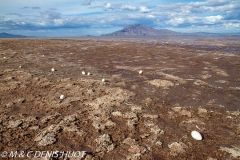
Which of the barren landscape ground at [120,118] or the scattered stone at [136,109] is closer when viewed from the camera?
the barren landscape ground at [120,118]

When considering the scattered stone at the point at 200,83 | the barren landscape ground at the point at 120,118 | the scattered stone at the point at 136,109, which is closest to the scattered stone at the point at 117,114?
the barren landscape ground at the point at 120,118

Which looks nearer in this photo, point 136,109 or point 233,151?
point 233,151

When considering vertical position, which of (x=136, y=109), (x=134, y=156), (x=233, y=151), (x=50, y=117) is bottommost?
(x=233, y=151)

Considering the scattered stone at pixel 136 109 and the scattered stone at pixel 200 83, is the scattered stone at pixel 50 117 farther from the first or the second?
the scattered stone at pixel 200 83

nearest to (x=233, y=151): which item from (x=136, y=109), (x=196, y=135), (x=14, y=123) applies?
(x=196, y=135)

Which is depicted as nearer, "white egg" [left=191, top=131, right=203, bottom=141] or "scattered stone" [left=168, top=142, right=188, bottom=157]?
"scattered stone" [left=168, top=142, right=188, bottom=157]

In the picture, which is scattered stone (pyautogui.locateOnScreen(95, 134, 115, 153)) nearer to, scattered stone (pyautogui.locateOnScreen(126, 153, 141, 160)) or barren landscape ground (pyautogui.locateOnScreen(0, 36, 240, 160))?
barren landscape ground (pyautogui.locateOnScreen(0, 36, 240, 160))

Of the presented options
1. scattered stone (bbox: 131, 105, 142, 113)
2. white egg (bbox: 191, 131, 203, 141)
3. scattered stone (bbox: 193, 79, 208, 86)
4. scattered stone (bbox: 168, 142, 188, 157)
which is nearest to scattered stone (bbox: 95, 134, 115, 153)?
scattered stone (bbox: 168, 142, 188, 157)

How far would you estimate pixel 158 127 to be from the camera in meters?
7.42

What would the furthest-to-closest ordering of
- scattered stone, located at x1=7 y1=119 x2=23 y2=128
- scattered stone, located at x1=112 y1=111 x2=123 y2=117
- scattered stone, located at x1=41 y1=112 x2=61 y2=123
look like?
scattered stone, located at x1=112 y1=111 x2=123 y2=117
scattered stone, located at x1=41 y1=112 x2=61 y2=123
scattered stone, located at x1=7 y1=119 x2=23 y2=128

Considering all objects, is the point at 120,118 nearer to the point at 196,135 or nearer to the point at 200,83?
the point at 196,135

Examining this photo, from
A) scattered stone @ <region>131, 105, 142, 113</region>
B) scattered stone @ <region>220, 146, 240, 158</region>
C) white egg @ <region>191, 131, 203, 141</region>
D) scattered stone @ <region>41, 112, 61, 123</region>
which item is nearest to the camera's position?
scattered stone @ <region>220, 146, 240, 158</region>

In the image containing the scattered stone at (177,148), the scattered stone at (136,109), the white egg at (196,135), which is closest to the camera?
the scattered stone at (177,148)

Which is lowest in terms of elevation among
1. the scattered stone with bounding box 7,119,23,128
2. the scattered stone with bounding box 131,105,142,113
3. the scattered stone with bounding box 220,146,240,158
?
the scattered stone with bounding box 220,146,240,158
